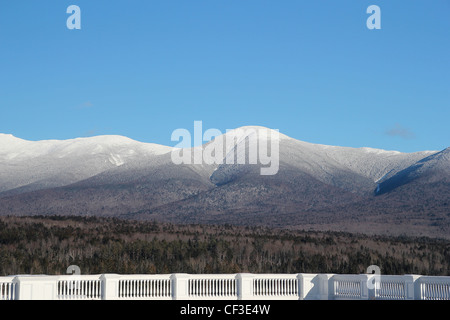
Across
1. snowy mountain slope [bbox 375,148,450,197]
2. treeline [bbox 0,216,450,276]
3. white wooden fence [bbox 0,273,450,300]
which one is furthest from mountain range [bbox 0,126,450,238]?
white wooden fence [bbox 0,273,450,300]

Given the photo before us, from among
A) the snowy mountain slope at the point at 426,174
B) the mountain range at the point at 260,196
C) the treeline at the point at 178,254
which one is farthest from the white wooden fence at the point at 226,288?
the snowy mountain slope at the point at 426,174

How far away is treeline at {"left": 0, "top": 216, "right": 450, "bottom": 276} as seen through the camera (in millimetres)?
38969

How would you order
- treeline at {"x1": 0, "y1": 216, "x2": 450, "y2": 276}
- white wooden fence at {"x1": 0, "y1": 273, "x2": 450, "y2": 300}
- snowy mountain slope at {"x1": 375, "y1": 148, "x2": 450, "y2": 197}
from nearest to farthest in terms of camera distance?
white wooden fence at {"x1": 0, "y1": 273, "x2": 450, "y2": 300} → treeline at {"x1": 0, "y1": 216, "x2": 450, "y2": 276} → snowy mountain slope at {"x1": 375, "y1": 148, "x2": 450, "y2": 197}

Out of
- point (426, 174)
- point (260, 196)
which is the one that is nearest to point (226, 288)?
point (260, 196)

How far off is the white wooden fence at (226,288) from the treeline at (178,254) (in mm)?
10600

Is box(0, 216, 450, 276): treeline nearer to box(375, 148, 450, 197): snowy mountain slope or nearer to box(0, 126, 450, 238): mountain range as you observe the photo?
box(0, 126, 450, 238): mountain range

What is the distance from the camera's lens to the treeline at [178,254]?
3897 centimetres

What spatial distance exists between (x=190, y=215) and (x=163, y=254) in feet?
304

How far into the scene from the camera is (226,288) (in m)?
24.3

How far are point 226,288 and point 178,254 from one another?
25168 mm

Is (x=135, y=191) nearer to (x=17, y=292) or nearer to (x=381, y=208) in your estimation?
(x=381, y=208)

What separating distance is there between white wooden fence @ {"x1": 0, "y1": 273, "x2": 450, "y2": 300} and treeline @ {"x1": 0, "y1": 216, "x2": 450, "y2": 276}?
10.6m
